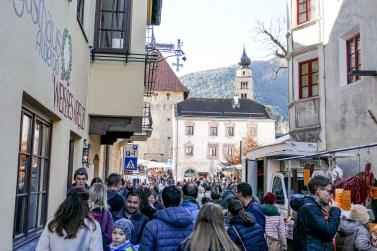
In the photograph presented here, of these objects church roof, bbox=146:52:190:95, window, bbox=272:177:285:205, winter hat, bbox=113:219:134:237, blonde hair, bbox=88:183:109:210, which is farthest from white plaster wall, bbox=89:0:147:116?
church roof, bbox=146:52:190:95

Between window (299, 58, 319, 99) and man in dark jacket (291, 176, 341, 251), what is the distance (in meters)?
12.2

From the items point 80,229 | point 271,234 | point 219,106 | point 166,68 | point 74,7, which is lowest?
point 271,234

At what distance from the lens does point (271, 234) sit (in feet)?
25.3

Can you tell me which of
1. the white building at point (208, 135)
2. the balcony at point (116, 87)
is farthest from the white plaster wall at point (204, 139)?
the balcony at point (116, 87)

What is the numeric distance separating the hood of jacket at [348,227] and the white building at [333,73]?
22.6 feet

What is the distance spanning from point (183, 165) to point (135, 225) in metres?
70.2

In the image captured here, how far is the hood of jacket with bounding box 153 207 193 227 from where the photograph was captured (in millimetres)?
4320

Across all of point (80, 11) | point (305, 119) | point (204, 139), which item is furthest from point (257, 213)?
point (204, 139)

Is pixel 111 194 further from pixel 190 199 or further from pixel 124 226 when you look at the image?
pixel 124 226

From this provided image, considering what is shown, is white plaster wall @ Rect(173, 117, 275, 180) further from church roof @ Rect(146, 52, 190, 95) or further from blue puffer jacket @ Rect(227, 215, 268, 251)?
blue puffer jacket @ Rect(227, 215, 268, 251)

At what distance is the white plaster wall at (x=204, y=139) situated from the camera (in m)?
76.2

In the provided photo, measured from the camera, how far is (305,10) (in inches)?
685

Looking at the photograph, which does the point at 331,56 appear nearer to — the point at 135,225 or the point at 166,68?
the point at 135,225

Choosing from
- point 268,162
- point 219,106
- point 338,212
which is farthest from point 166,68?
point 338,212
